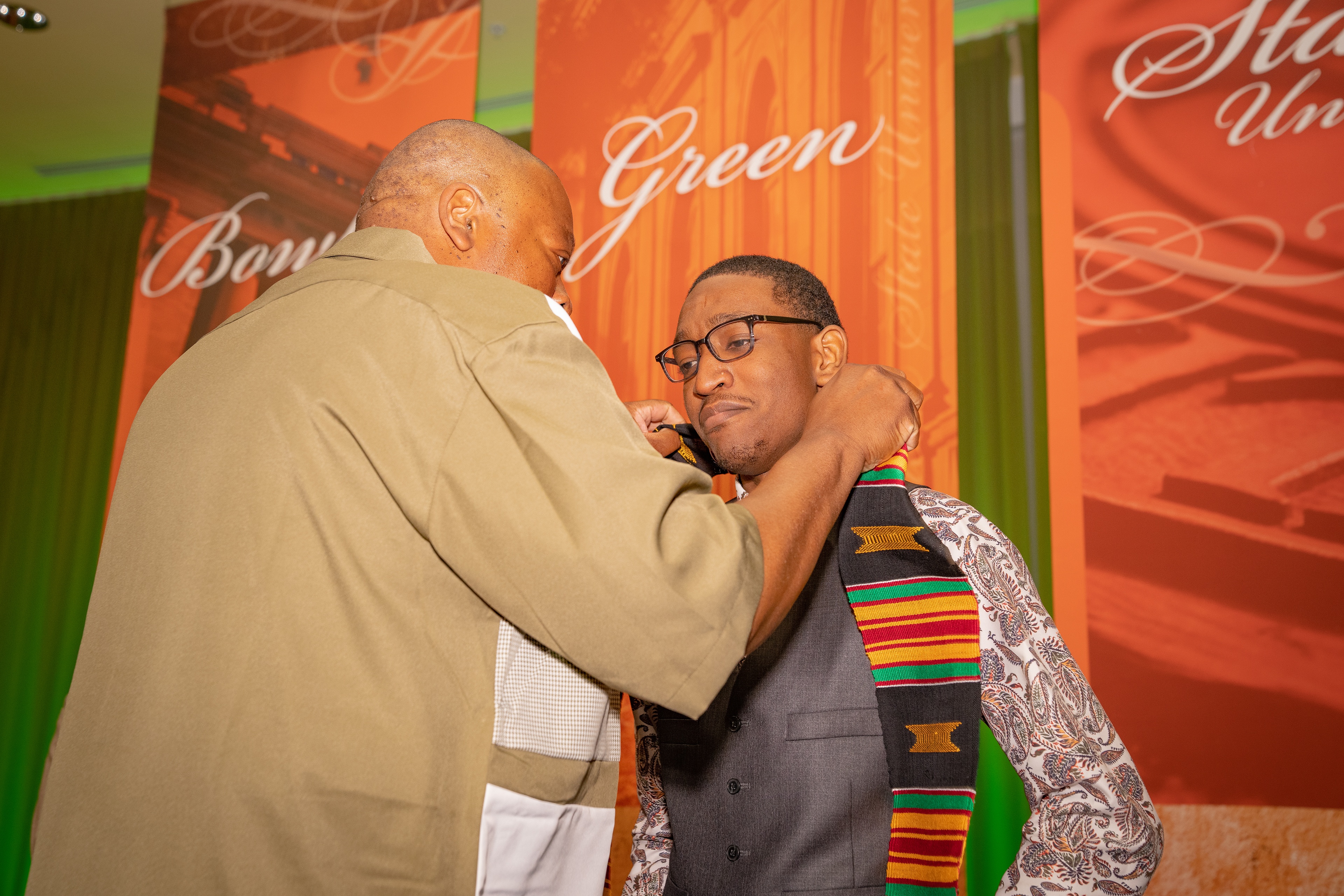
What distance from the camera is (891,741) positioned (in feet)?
5.22

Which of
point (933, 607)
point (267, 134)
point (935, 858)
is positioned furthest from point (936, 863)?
point (267, 134)

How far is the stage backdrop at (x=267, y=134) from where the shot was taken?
3.91 meters

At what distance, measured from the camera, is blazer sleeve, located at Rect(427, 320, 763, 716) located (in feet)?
2.86

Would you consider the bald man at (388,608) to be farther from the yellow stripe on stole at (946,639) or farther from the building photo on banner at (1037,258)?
the building photo on banner at (1037,258)

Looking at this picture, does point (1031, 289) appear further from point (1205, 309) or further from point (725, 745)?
point (725, 745)

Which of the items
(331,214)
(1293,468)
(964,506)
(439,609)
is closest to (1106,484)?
(1293,468)

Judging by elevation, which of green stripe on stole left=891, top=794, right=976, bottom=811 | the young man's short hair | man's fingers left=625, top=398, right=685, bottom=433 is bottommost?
green stripe on stole left=891, top=794, right=976, bottom=811

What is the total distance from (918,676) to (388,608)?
0.98 meters

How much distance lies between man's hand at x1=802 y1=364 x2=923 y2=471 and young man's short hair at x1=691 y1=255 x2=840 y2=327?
68 cm

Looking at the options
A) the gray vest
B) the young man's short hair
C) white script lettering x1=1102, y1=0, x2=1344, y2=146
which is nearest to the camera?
the gray vest

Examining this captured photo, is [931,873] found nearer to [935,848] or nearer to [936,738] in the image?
Answer: [935,848]

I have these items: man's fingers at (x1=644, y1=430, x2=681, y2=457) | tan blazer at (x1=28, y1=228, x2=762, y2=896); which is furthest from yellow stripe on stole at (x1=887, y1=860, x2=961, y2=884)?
man's fingers at (x1=644, y1=430, x2=681, y2=457)

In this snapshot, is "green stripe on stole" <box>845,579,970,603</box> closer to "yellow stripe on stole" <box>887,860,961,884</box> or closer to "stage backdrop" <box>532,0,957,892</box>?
"yellow stripe on stole" <box>887,860,961,884</box>

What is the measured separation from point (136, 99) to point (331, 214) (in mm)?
2589
